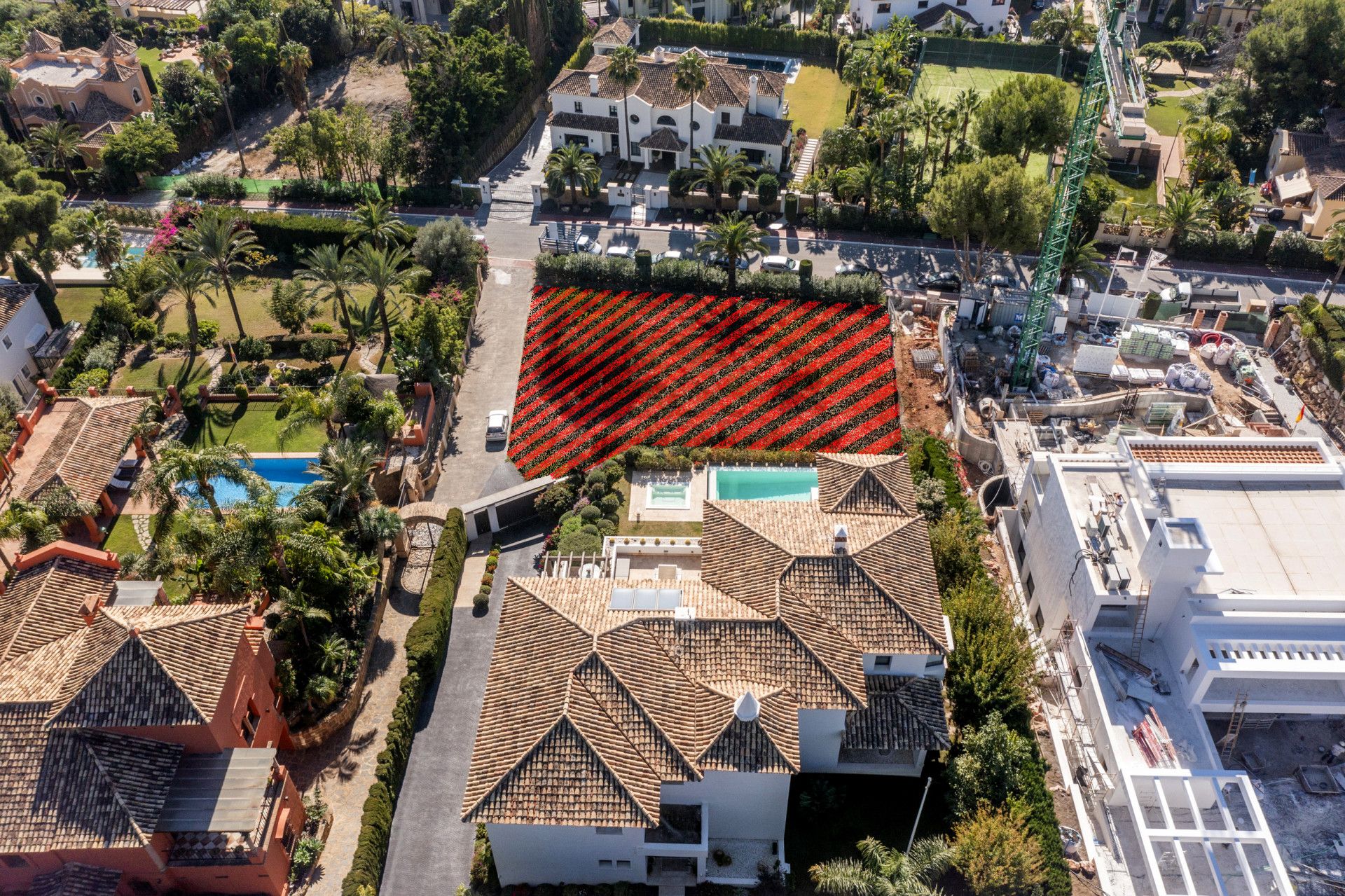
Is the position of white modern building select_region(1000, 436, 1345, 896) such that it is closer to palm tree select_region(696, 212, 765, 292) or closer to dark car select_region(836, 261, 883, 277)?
dark car select_region(836, 261, 883, 277)

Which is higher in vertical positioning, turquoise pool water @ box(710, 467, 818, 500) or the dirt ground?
the dirt ground

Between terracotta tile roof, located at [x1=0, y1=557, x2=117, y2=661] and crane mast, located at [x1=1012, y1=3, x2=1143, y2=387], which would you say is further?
crane mast, located at [x1=1012, y1=3, x2=1143, y2=387]

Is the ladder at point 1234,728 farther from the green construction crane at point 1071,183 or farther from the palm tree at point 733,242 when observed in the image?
the palm tree at point 733,242

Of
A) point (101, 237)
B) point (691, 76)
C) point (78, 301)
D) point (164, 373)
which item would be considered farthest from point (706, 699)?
point (78, 301)

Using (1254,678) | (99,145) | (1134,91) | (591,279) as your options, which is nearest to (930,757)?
(1254,678)

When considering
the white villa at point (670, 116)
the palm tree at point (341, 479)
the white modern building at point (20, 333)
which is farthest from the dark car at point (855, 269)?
the white modern building at point (20, 333)

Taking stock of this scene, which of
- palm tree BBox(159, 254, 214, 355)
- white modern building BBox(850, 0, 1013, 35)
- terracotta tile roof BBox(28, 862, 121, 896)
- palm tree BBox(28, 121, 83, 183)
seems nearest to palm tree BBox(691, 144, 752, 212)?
palm tree BBox(159, 254, 214, 355)
